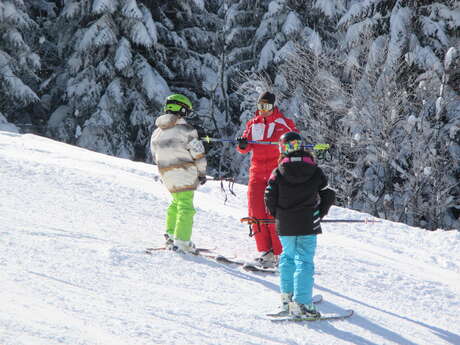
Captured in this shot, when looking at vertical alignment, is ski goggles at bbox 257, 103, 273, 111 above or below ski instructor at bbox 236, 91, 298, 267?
above

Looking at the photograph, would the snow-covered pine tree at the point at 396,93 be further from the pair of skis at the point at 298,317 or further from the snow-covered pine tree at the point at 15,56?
the pair of skis at the point at 298,317

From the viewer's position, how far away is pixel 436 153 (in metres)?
17.1

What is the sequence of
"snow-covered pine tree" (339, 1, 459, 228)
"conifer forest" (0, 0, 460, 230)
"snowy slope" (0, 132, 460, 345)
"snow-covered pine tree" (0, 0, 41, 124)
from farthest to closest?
"snow-covered pine tree" (0, 0, 41, 124) < "conifer forest" (0, 0, 460, 230) < "snow-covered pine tree" (339, 1, 459, 228) < "snowy slope" (0, 132, 460, 345)

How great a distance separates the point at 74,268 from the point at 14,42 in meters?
16.3

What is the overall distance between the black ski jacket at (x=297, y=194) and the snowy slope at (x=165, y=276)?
2.33ft

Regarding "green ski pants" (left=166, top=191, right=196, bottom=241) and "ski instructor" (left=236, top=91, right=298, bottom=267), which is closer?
"green ski pants" (left=166, top=191, right=196, bottom=241)

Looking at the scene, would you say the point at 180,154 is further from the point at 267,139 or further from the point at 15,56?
the point at 15,56

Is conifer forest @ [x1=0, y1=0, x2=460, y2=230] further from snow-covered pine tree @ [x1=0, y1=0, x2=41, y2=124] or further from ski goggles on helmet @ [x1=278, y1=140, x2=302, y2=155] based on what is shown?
ski goggles on helmet @ [x1=278, y1=140, x2=302, y2=155]

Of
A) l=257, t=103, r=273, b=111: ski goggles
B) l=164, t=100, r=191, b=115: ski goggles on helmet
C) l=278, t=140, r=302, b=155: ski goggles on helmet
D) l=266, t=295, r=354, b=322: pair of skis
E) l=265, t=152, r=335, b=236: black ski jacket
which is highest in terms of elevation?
l=257, t=103, r=273, b=111: ski goggles

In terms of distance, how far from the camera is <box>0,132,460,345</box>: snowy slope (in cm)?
381

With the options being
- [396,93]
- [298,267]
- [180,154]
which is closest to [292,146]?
[298,267]

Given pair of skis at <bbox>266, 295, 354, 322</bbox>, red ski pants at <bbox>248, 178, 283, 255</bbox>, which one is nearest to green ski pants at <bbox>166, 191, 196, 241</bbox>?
red ski pants at <bbox>248, 178, 283, 255</bbox>

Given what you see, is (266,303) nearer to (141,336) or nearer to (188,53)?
(141,336)

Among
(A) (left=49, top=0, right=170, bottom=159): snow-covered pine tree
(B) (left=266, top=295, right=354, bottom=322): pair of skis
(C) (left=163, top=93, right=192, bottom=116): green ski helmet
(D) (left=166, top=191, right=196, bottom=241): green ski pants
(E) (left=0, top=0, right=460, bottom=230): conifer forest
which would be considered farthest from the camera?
(A) (left=49, top=0, right=170, bottom=159): snow-covered pine tree
